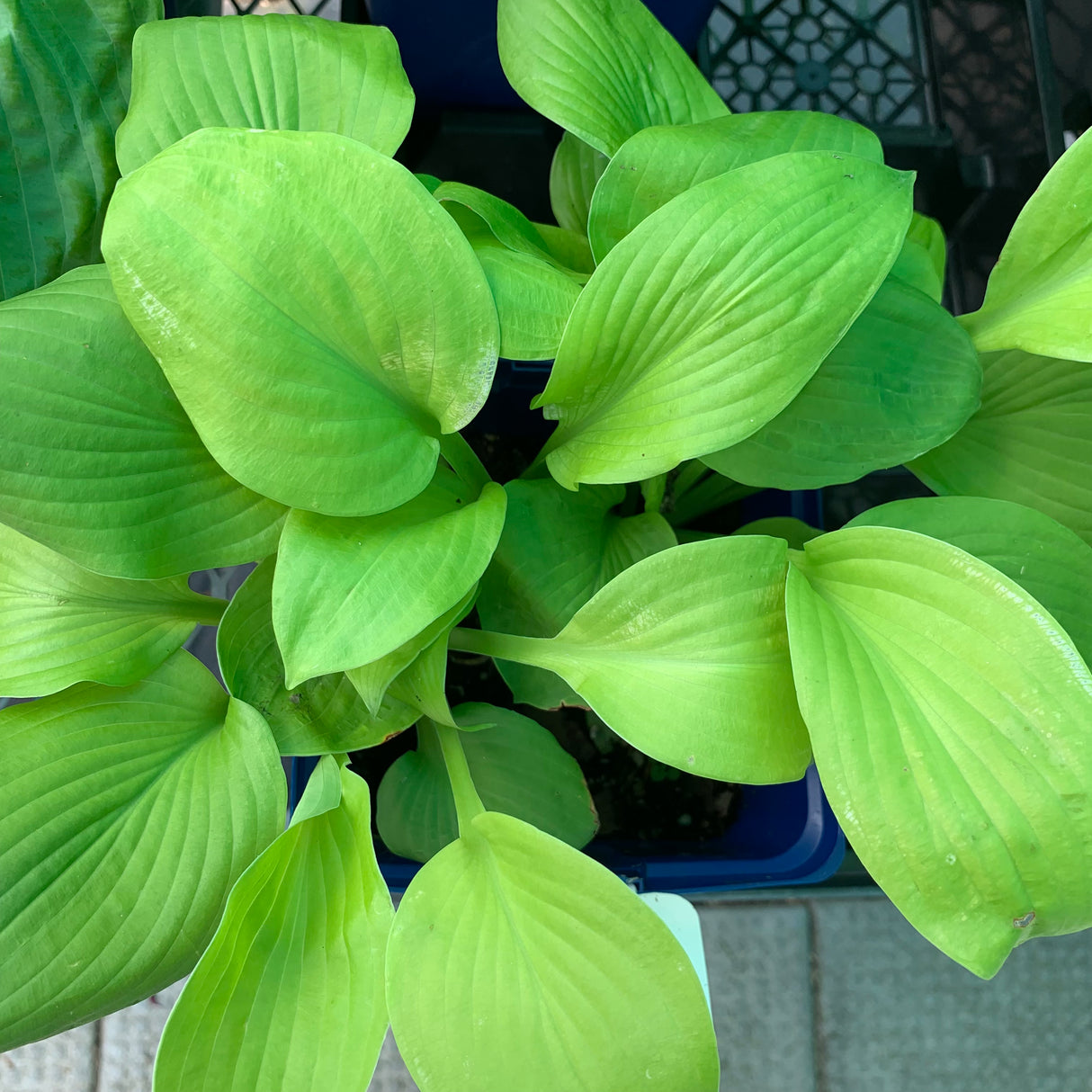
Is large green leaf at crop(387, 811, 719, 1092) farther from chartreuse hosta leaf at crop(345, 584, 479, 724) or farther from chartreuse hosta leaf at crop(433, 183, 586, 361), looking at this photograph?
chartreuse hosta leaf at crop(433, 183, 586, 361)

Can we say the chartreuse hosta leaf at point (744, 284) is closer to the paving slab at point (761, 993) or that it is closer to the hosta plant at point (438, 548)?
the hosta plant at point (438, 548)

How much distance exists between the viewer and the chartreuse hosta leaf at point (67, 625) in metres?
0.44

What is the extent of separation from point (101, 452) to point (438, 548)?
0.15m

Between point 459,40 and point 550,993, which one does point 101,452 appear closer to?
point 550,993

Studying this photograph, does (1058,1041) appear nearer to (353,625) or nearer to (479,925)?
(479,925)

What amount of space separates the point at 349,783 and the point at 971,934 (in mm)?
285

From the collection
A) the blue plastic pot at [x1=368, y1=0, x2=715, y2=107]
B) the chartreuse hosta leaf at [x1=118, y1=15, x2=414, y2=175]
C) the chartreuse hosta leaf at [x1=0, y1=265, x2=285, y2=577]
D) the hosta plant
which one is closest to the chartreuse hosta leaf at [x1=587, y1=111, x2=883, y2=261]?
the hosta plant

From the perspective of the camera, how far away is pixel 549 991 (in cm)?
38

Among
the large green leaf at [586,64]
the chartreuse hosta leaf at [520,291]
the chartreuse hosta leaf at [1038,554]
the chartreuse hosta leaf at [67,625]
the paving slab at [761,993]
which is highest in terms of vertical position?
the large green leaf at [586,64]

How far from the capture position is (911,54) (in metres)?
0.84

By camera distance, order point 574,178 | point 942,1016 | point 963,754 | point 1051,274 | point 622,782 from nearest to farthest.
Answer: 1. point 963,754
2. point 1051,274
3. point 574,178
4. point 622,782
5. point 942,1016

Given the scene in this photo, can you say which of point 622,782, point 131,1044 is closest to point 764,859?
point 622,782

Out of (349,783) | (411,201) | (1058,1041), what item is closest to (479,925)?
(349,783)

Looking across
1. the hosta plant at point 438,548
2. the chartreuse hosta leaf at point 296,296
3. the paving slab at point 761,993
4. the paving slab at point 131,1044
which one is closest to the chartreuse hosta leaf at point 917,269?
the hosta plant at point 438,548
